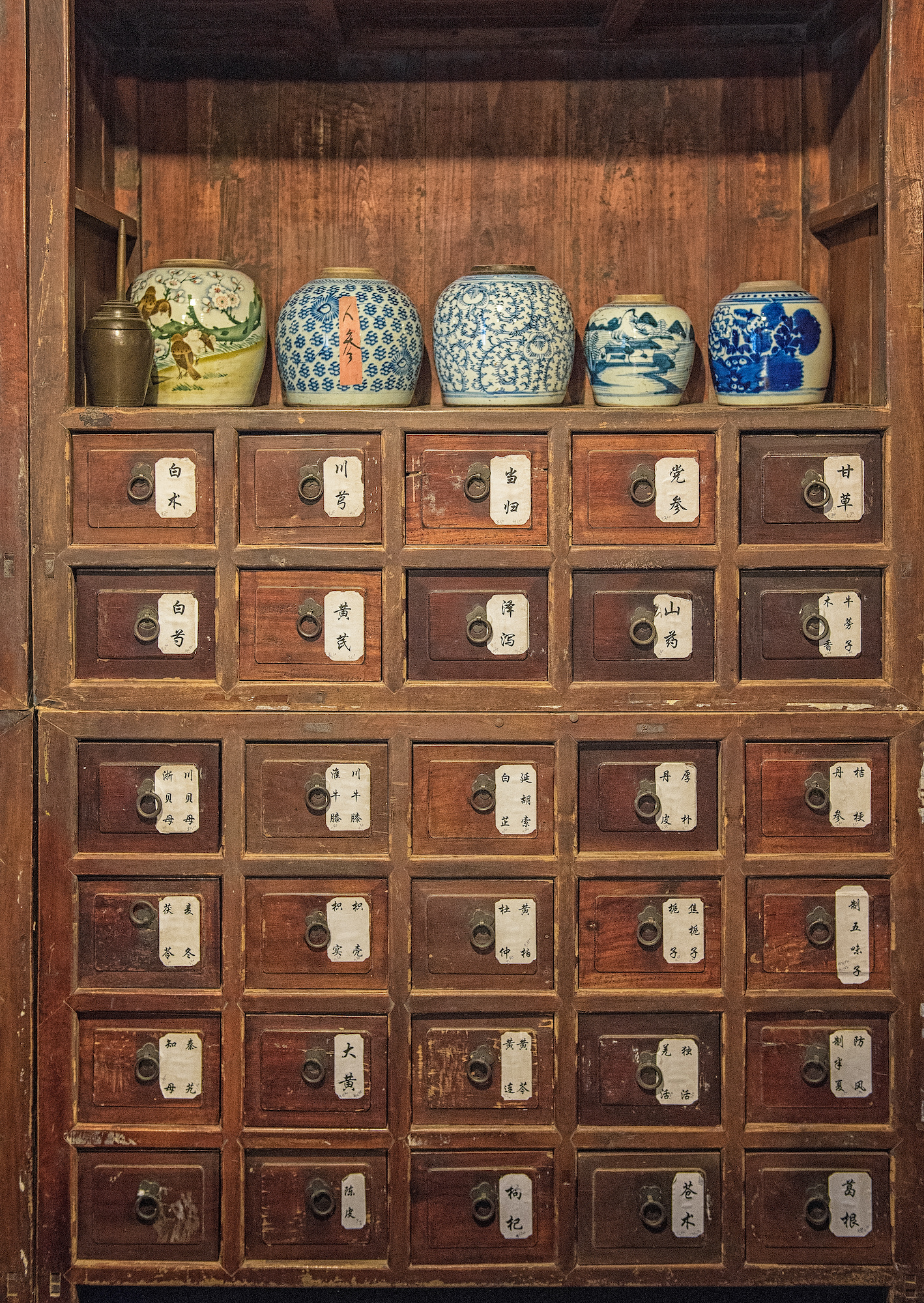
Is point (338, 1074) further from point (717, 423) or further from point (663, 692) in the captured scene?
point (717, 423)

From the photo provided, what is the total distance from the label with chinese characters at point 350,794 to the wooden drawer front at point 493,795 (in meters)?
0.08

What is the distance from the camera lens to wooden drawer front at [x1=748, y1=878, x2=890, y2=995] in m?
2.05

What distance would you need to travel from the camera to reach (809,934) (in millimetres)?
2051

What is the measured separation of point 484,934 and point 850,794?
0.67 metres

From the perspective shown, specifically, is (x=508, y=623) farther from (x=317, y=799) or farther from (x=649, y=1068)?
(x=649, y=1068)

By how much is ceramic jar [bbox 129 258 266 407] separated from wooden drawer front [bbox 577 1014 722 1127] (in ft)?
4.32

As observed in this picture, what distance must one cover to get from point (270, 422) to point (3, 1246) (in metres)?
1.46

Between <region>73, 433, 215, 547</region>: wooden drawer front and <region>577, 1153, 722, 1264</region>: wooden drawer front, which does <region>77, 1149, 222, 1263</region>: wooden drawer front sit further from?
<region>73, 433, 215, 547</region>: wooden drawer front

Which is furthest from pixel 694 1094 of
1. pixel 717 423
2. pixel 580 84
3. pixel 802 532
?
pixel 580 84

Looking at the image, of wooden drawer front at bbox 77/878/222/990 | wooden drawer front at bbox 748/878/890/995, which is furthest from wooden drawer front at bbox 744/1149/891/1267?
wooden drawer front at bbox 77/878/222/990

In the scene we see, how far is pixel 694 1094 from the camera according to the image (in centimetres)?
206

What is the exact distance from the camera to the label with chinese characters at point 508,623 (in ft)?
6.70

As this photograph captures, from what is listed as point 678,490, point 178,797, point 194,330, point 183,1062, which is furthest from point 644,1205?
point 194,330

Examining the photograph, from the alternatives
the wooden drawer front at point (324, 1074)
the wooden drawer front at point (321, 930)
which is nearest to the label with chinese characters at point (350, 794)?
the wooden drawer front at point (321, 930)
